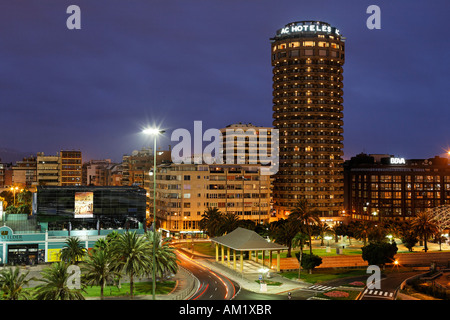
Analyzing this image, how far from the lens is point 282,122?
188250 mm

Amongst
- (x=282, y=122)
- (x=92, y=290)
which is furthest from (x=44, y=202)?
(x=282, y=122)

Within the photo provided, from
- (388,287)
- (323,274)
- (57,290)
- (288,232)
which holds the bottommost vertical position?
(388,287)

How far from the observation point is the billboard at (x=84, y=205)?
102750 millimetres

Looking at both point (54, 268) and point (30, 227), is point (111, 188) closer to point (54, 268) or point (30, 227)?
point (30, 227)

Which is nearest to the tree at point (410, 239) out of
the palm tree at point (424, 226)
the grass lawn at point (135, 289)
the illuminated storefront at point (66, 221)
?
the palm tree at point (424, 226)

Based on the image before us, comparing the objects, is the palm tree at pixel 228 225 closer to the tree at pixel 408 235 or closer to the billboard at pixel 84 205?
the billboard at pixel 84 205

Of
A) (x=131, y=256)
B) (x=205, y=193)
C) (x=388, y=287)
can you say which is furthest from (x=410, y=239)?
(x=131, y=256)

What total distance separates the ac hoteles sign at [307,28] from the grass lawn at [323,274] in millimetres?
129240

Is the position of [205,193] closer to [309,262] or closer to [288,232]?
[288,232]

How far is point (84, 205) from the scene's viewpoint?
10356 centimetres

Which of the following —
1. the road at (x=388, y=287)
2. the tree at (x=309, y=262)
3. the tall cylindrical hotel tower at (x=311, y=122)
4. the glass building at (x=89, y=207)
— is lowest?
the road at (x=388, y=287)

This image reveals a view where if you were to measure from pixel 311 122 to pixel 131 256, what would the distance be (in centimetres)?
14023

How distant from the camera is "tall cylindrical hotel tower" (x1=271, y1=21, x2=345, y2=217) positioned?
602 ft
